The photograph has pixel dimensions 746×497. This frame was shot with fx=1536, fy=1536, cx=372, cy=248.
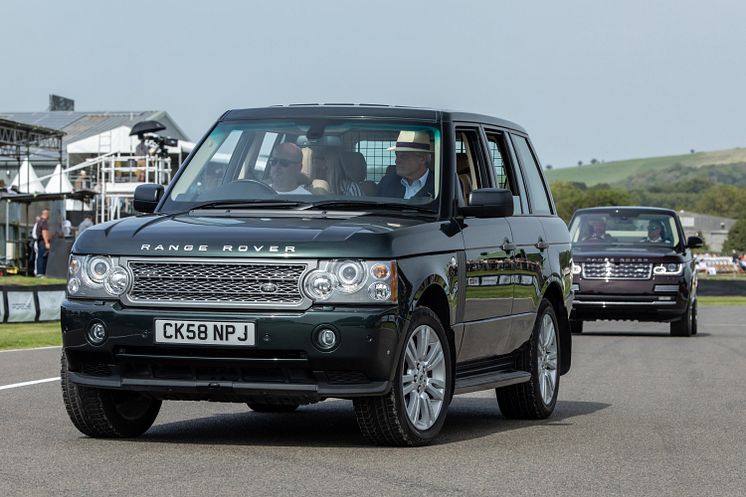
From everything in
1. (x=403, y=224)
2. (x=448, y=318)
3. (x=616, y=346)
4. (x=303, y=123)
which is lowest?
(x=616, y=346)

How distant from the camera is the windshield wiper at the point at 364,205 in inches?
336

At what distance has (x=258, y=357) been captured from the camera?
24.7 feet

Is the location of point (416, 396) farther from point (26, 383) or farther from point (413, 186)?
point (26, 383)

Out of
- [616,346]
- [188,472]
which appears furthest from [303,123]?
[616,346]

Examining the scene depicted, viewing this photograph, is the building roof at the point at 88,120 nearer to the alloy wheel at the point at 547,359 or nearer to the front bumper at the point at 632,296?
the front bumper at the point at 632,296

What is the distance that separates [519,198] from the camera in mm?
10312

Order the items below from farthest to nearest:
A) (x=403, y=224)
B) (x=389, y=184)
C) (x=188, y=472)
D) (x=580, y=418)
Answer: (x=580, y=418), (x=389, y=184), (x=403, y=224), (x=188, y=472)

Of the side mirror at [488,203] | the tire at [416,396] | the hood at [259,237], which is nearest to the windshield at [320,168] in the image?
the side mirror at [488,203]

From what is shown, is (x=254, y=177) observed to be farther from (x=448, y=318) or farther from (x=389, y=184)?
(x=448, y=318)

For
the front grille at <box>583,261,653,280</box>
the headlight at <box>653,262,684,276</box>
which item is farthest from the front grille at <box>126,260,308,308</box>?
the headlight at <box>653,262,684,276</box>

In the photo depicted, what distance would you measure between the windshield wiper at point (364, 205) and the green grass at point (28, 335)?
10.8 meters

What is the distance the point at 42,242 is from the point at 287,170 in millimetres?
28998

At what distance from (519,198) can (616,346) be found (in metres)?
9.59

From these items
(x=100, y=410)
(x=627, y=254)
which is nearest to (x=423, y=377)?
(x=100, y=410)
